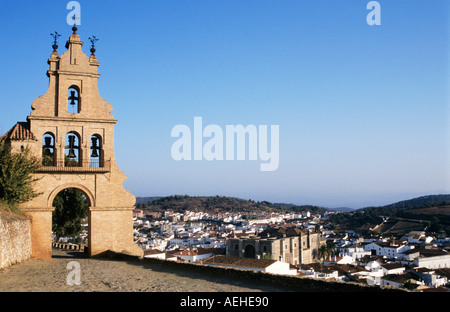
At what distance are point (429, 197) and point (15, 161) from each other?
191 meters

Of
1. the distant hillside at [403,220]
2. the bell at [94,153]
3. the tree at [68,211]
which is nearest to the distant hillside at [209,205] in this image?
the distant hillside at [403,220]

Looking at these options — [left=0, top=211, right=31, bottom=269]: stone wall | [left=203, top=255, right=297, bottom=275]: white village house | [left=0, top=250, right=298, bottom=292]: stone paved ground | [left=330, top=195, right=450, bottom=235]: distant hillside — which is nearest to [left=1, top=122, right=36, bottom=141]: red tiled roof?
[left=0, top=211, right=31, bottom=269]: stone wall

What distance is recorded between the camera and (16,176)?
1294cm

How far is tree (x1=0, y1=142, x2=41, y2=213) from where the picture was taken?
1279cm

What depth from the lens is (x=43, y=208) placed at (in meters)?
13.9

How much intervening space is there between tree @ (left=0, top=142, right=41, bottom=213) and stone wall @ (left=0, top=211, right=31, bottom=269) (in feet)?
2.30

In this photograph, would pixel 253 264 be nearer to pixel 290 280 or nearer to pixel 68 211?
pixel 68 211

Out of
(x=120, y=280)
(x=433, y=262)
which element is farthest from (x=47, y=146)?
(x=433, y=262)

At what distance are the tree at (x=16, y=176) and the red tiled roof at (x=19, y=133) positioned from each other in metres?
0.35

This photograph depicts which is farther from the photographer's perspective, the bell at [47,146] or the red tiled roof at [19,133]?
the bell at [47,146]

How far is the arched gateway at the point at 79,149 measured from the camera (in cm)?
1402

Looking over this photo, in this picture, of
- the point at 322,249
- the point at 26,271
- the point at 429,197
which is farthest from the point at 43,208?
the point at 429,197

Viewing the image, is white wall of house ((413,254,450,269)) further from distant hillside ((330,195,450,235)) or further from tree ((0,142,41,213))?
tree ((0,142,41,213))

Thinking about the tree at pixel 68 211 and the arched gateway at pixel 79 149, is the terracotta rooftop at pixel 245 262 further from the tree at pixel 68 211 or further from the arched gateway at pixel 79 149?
the arched gateway at pixel 79 149
